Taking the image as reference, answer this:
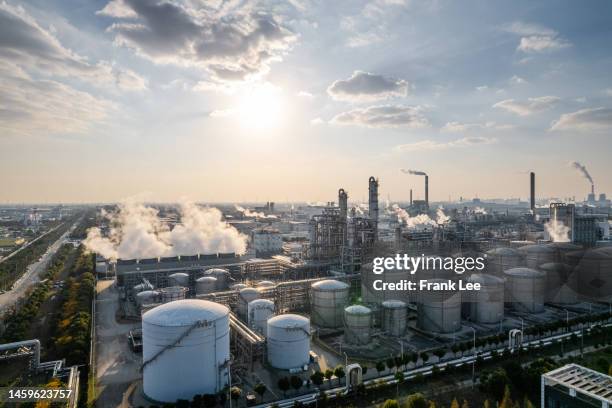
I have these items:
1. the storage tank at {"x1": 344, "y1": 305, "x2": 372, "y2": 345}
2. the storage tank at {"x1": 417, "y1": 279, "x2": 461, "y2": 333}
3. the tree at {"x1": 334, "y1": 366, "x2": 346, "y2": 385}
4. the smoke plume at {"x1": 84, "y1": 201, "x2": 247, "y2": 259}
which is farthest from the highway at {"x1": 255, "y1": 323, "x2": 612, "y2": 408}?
the smoke plume at {"x1": 84, "y1": 201, "x2": 247, "y2": 259}

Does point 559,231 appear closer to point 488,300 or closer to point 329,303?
point 488,300

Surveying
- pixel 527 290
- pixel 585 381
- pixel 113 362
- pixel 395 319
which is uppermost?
pixel 585 381

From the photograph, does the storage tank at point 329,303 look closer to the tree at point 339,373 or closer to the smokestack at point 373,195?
the tree at point 339,373

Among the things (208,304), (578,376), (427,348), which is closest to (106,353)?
(208,304)

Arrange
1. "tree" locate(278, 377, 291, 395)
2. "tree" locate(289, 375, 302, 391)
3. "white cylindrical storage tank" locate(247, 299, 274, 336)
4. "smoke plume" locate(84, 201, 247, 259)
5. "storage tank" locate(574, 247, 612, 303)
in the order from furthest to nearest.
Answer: "smoke plume" locate(84, 201, 247, 259) < "storage tank" locate(574, 247, 612, 303) < "white cylindrical storage tank" locate(247, 299, 274, 336) < "tree" locate(289, 375, 302, 391) < "tree" locate(278, 377, 291, 395)

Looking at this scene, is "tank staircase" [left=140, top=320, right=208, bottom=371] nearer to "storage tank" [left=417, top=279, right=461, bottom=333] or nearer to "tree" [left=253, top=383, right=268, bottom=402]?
"tree" [left=253, top=383, right=268, bottom=402]

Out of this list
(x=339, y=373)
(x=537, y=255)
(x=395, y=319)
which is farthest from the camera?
(x=537, y=255)

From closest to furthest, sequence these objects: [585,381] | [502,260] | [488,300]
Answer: [585,381] → [488,300] → [502,260]

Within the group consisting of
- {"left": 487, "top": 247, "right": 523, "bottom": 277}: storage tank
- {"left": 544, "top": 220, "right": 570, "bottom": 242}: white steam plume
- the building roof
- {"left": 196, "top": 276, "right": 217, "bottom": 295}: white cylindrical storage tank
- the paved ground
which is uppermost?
{"left": 544, "top": 220, "right": 570, "bottom": 242}: white steam plume

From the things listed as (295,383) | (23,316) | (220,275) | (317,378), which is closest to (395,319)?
(317,378)
